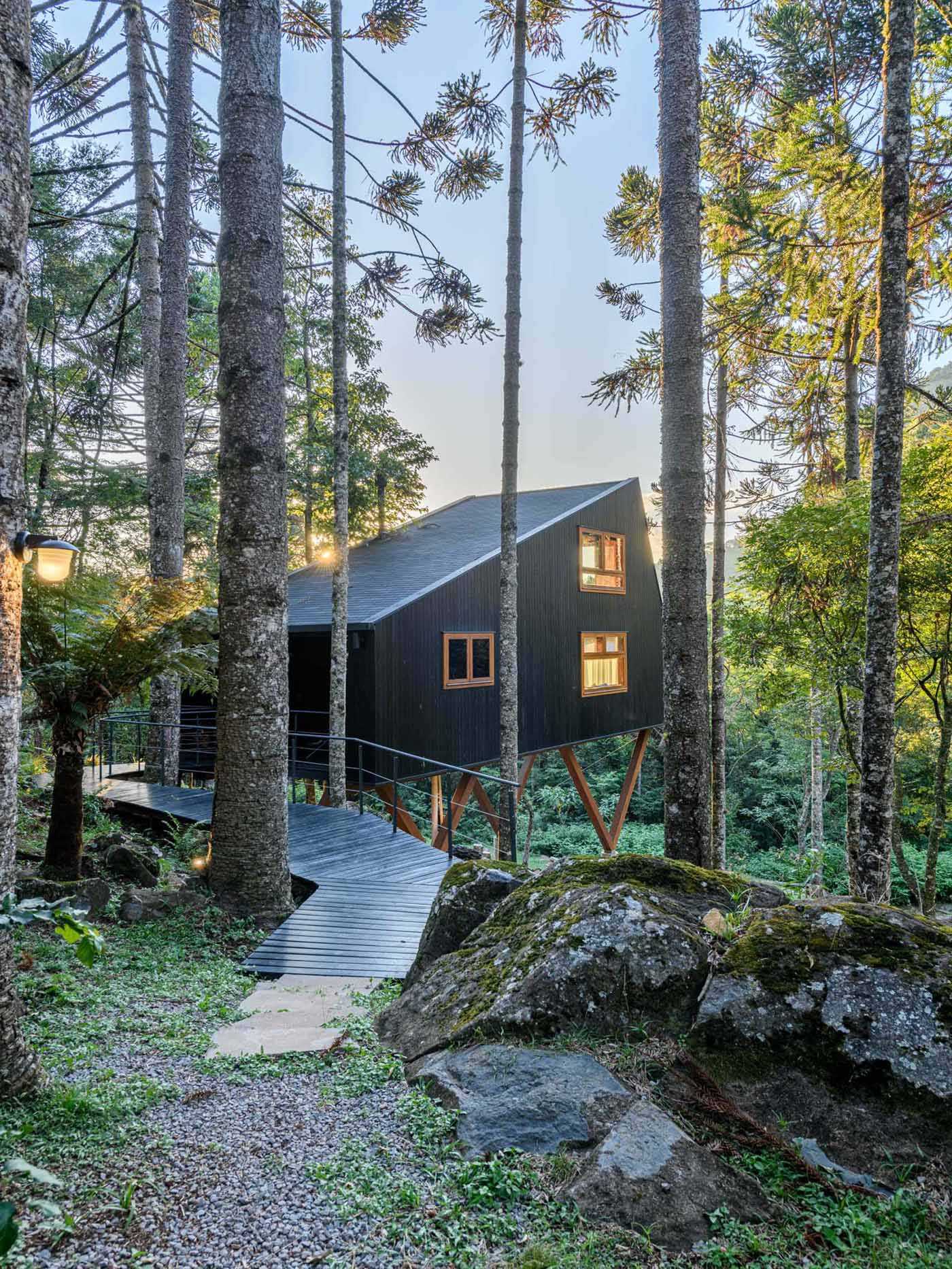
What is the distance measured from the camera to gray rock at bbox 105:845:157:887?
5.62m

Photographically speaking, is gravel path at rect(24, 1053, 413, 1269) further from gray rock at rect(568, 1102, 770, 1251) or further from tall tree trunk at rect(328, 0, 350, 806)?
tall tree trunk at rect(328, 0, 350, 806)

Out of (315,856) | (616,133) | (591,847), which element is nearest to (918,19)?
(616,133)

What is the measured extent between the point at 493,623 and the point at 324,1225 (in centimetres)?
1048

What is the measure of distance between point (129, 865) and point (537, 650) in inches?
347

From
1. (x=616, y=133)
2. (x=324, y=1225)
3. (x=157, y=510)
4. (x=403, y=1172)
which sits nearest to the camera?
(x=324, y=1225)

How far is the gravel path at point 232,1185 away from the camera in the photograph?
178 cm

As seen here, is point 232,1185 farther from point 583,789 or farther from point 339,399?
point 583,789

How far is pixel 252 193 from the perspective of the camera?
209 inches

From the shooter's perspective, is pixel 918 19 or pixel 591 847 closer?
pixel 918 19

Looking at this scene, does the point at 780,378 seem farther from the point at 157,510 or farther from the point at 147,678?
the point at 147,678

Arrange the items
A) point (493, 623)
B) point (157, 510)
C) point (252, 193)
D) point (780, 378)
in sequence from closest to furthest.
→ point (252, 193) → point (157, 510) → point (780, 378) → point (493, 623)

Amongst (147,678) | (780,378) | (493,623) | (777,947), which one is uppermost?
(780,378)

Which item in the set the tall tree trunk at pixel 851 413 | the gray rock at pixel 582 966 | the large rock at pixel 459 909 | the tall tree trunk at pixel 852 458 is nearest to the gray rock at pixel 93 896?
the large rock at pixel 459 909

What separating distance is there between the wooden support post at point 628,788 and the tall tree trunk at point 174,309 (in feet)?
36.9
